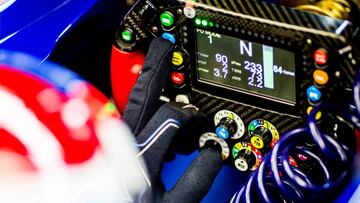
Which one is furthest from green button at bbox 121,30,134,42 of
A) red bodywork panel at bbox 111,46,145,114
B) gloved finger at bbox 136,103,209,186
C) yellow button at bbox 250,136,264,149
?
yellow button at bbox 250,136,264,149

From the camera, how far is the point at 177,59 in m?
1.11

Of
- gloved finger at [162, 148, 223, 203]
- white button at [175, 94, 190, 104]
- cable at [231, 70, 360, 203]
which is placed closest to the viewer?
cable at [231, 70, 360, 203]

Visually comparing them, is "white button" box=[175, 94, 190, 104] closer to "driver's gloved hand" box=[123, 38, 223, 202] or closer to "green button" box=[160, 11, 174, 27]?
"driver's gloved hand" box=[123, 38, 223, 202]

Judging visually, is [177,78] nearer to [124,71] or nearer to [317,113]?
[124,71]

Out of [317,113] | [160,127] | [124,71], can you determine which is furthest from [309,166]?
[124,71]

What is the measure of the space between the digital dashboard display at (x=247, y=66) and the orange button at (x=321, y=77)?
0.04 m

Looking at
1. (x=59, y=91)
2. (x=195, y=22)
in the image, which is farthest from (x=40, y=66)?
(x=195, y=22)

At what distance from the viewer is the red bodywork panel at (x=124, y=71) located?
1149mm

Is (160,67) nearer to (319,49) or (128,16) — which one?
(128,16)

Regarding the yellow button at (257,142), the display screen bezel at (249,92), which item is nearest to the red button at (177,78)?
the display screen bezel at (249,92)

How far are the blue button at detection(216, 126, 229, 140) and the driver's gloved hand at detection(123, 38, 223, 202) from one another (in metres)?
0.03

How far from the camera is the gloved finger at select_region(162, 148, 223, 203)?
1.04m

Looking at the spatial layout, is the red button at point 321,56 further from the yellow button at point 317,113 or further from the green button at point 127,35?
the green button at point 127,35

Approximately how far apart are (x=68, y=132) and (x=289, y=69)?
12.4 inches
